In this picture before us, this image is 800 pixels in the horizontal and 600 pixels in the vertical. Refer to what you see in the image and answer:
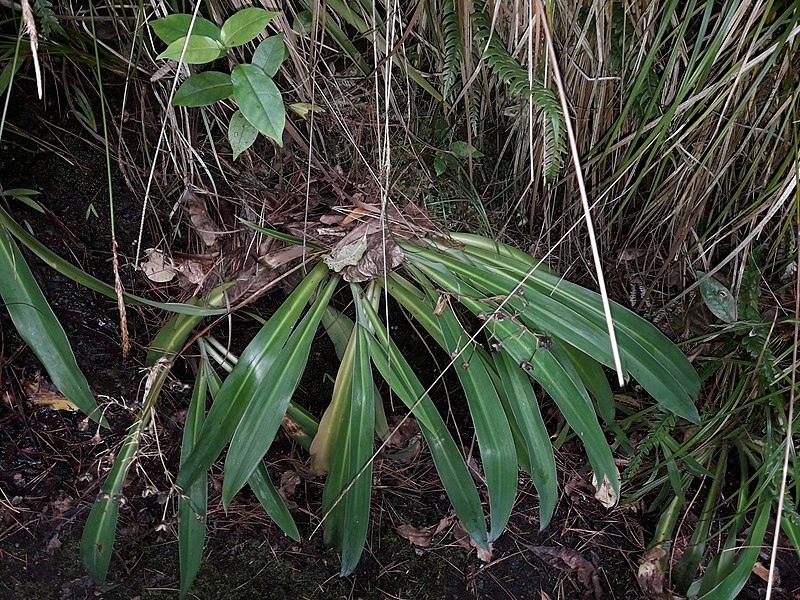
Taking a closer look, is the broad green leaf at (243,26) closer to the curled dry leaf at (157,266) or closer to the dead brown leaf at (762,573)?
the curled dry leaf at (157,266)

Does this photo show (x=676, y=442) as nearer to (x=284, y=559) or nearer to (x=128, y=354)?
(x=284, y=559)

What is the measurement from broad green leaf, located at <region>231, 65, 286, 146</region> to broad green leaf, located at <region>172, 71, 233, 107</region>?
0.08ft

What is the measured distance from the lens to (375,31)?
34.6 inches

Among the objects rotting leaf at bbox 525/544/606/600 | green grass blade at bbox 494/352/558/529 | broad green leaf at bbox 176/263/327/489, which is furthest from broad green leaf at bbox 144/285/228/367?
rotting leaf at bbox 525/544/606/600

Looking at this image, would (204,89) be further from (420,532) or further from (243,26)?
(420,532)

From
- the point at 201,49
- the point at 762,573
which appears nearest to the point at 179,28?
the point at 201,49

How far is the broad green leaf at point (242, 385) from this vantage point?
3.01 ft

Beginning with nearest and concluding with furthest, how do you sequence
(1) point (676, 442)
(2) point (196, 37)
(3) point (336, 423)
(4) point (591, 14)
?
(2) point (196, 37) → (4) point (591, 14) → (3) point (336, 423) → (1) point (676, 442)

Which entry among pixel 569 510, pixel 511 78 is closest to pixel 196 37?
pixel 511 78

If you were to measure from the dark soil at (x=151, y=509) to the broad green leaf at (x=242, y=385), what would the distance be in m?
0.13

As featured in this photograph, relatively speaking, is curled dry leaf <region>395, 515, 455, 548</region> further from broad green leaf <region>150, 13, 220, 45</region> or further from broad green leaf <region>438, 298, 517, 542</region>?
broad green leaf <region>150, 13, 220, 45</region>

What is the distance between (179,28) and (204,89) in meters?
0.08

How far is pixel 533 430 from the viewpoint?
0.98 meters

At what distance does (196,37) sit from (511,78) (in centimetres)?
44
